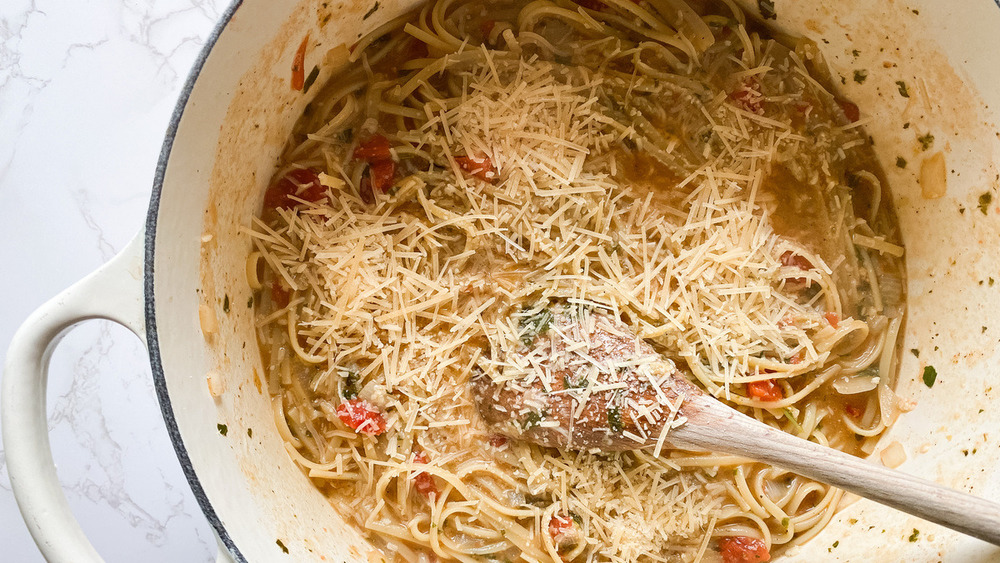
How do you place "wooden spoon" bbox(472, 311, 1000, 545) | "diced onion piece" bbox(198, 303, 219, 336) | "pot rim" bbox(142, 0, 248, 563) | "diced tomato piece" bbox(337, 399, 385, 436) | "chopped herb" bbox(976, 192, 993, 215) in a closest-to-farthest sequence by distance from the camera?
1. "pot rim" bbox(142, 0, 248, 563)
2. "diced onion piece" bbox(198, 303, 219, 336)
3. "wooden spoon" bbox(472, 311, 1000, 545)
4. "chopped herb" bbox(976, 192, 993, 215)
5. "diced tomato piece" bbox(337, 399, 385, 436)

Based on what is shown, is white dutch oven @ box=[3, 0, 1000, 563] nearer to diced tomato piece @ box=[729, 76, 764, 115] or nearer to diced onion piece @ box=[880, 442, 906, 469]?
diced onion piece @ box=[880, 442, 906, 469]

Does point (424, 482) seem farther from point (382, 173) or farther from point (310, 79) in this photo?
point (310, 79)

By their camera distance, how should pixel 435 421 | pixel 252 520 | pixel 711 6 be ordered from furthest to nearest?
pixel 711 6 < pixel 435 421 < pixel 252 520

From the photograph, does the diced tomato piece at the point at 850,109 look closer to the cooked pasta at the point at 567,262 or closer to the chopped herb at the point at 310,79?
the cooked pasta at the point at 567,262

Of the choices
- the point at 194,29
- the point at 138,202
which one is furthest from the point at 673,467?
the point at 194,29

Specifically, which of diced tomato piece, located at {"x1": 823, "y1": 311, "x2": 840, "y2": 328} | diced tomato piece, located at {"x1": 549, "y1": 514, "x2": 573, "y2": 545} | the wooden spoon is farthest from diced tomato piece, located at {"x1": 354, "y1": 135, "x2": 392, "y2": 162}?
diced tomato piece, located at {"x1": 823, "y1": 311, "x2": 840, "y2": 328}

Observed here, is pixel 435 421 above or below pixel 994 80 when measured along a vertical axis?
below

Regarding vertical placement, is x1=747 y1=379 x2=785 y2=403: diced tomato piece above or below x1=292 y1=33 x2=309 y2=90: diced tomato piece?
below

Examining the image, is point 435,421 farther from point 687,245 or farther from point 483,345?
point 687,245
